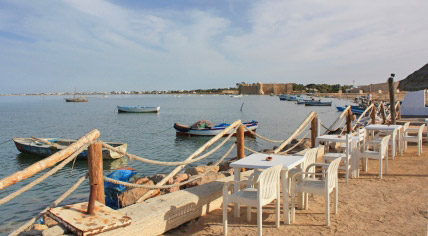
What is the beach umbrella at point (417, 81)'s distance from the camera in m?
10.1

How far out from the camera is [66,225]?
3.61m

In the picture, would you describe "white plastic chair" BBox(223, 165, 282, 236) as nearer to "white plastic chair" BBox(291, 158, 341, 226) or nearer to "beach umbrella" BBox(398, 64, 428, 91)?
"white plastic chair" BBox(291, 158, 341, 226)

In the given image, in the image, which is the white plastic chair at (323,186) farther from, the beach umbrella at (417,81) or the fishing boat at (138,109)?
the fishing boat at (138,109)

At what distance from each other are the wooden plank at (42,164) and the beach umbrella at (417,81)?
977cm

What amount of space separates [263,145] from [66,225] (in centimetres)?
2147

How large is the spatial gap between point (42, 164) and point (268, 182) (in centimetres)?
263

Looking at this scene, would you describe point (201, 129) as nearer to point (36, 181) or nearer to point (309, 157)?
point (309, 157)

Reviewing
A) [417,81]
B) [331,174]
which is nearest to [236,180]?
[331,174]

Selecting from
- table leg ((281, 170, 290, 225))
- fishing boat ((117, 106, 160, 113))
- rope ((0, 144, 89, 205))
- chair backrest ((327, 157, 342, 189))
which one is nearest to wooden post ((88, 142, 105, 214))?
rope ((0, 144, 89, 205))

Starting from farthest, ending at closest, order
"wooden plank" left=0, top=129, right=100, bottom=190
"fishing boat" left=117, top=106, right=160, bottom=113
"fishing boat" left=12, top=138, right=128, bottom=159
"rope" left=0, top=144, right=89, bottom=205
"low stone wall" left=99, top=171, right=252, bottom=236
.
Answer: "fishing boat" left=117, top=106, right=160, bottom=113, "fishing boat" left=12, top=138, right=128, bottom=159, "low stone wall" left=99, top=171, right=252, bottom=236, "rope" left=0, top=144, right=89, bottom=205, "wooden plank" left=0, top=129, right=100, bottom=190

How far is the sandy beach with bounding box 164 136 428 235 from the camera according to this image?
4.46m

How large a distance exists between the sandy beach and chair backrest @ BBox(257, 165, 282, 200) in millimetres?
599

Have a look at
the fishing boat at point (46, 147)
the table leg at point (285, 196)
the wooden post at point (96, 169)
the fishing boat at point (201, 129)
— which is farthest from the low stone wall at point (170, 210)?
the fishing boat at point (201, 129)

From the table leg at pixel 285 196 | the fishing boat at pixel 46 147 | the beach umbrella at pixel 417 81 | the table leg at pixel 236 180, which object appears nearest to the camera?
the table leg at pixel 285 196
